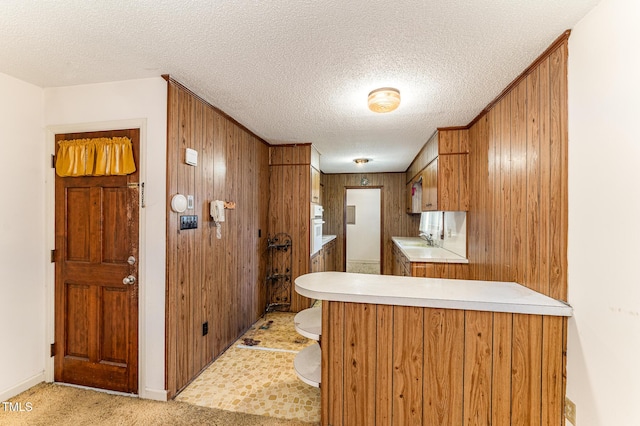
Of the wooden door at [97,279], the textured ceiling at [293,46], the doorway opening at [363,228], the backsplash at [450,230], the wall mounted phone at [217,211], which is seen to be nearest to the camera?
the textured ceiling at [293,46]

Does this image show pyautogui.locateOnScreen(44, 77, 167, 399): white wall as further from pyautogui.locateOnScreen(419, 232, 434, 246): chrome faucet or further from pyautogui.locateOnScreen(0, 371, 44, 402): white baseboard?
pyautogui.locateOnScreen(419, 232, 434, 246): chrome faucet

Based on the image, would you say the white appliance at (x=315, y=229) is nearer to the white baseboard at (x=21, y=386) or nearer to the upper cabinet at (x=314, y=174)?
the upper cabinet at (x=314, y=174)

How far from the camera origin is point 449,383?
1.59m

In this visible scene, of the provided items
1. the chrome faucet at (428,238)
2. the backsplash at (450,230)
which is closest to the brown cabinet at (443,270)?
the backsplash at (450,230)

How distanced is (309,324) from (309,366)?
0.30m

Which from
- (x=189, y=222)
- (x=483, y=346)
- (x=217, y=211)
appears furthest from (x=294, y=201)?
(x=483, y=346)

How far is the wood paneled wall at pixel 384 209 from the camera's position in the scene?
6098 mm

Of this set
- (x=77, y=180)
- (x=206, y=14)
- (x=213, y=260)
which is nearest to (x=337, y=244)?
(x=213, y=260)

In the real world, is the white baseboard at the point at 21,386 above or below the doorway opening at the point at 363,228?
below

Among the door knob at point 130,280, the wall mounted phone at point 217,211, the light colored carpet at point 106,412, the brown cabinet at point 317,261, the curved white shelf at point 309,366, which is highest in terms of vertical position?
the wall mounted phone at point 217,211

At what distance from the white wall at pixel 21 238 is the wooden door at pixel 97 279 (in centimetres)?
14

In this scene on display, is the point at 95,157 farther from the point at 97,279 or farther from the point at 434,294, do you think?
the point at 434,294

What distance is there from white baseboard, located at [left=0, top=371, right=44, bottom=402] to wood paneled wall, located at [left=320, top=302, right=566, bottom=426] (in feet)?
7.84

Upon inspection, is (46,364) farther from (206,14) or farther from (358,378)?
(206,14)
